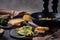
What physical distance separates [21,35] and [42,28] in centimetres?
10

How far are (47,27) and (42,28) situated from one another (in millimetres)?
33

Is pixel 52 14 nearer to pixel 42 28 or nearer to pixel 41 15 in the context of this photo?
pixel 41 15

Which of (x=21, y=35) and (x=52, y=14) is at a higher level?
(x=52, y=14)

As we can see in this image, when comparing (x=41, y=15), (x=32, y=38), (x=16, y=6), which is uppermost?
(x=16, y=6)

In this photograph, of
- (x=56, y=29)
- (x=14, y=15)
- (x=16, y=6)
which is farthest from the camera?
(x=16, y=6)

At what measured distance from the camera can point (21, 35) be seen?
74 cm

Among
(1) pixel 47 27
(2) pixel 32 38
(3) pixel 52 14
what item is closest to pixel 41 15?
(3) pixel 52 14

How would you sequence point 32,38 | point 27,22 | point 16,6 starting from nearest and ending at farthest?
point 32,38 < point 27,22 < point 16,6

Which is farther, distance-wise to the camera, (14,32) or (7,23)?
(7,23)

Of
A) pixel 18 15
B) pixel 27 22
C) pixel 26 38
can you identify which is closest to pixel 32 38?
pixel 26 38

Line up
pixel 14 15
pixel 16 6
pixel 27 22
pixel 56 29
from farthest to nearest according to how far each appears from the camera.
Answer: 1. pixel 16 6
2. pixel 14 15
3. pixel 27 22
4. pixel 56 29

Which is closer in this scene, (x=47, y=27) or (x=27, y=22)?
(x=47, y=27)

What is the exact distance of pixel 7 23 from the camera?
2.94 feet

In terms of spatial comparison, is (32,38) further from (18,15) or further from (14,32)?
(18,15)
